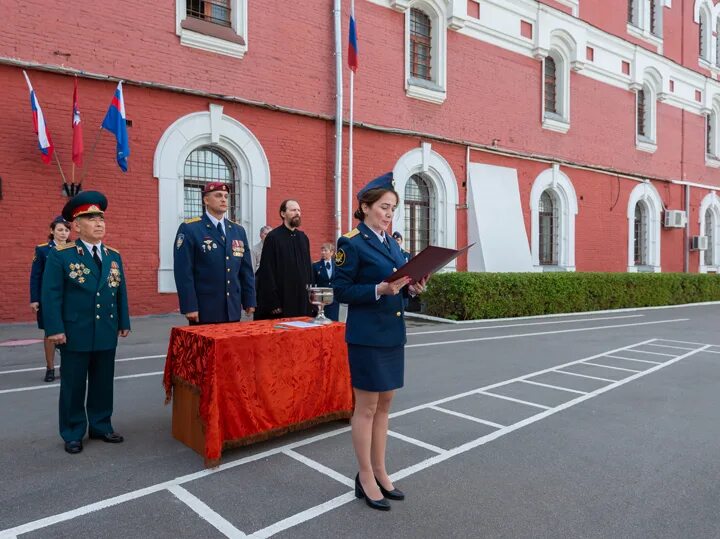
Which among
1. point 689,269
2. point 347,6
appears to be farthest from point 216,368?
point 689,269

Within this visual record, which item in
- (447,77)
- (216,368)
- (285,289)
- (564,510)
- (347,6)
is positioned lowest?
(564,510)

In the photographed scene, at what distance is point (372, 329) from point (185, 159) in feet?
30.5

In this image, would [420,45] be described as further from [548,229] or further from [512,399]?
[512,399]

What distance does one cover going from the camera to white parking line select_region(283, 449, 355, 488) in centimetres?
358

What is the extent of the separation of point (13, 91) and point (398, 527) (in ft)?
32.8

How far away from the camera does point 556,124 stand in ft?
61.6

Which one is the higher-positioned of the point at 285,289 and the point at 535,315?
the point at 285,289

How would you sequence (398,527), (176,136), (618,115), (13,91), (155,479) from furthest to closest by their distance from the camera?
→ (618,115) → (176,136) → (13,91) → (155,479) → (398,527)

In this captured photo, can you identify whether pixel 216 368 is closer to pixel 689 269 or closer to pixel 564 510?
pixel 564 510

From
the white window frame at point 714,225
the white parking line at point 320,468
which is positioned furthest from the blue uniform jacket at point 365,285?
the white window frame at point 714,225

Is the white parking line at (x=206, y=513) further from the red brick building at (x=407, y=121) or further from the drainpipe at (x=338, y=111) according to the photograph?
the drainpipe at (x=338, y=111)

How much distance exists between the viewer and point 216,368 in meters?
3.75

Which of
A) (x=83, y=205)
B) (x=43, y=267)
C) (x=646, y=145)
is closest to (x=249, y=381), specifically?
(x=83, y=205)

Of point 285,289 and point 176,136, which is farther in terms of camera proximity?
point 176,136
